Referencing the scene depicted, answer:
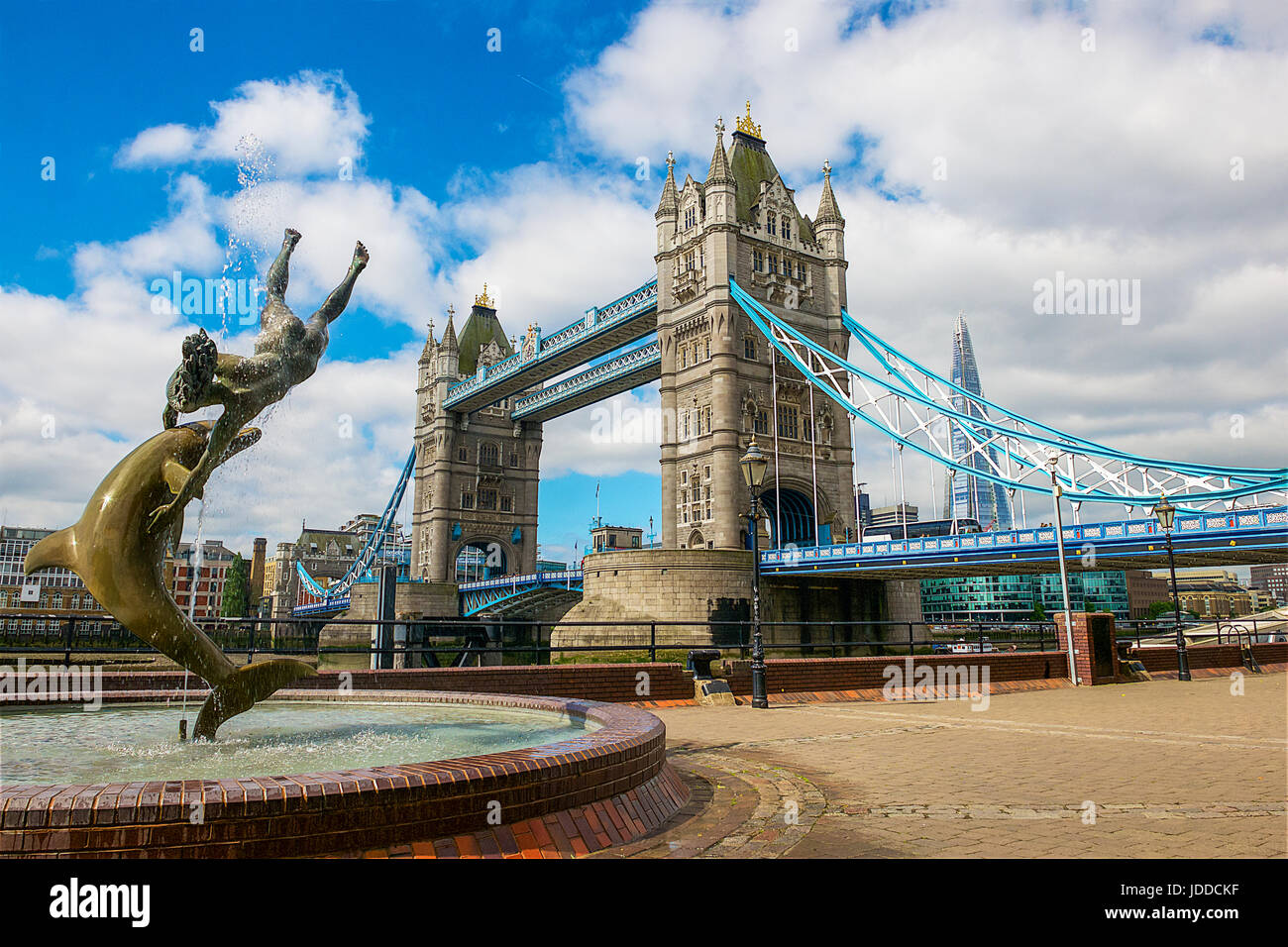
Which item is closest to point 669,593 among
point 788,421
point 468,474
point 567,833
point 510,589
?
point 788,421

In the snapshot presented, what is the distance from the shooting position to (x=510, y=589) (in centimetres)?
5203

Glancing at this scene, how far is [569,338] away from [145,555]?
52.3 meters

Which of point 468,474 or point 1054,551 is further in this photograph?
point 468,474

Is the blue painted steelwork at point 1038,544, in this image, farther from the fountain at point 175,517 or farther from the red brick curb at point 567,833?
the fountain at point 175,517

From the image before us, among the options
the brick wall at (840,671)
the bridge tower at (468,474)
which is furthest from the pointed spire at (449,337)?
the brick wall at (840,671)

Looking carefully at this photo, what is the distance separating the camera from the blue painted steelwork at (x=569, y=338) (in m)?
48.8

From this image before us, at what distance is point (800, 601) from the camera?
3803 cm

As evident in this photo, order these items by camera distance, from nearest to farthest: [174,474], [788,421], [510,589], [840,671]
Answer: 1. [174,474]
2. [840,671]
3. [788,421]
4. [510,589]

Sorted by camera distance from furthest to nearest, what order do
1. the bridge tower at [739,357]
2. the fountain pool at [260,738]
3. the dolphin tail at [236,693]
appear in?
the bridge tower at [739,357]
the dolphin tail at [236,693]
the fountain pool at [260,738]

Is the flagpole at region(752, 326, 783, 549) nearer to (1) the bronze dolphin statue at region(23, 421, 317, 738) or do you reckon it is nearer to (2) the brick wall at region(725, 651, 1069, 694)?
(2) the brick wall at region(725, 651, 1069, 694)

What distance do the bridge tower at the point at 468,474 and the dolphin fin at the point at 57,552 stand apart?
213ft

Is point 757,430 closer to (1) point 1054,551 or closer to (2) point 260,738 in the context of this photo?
(1) point 1054,551
